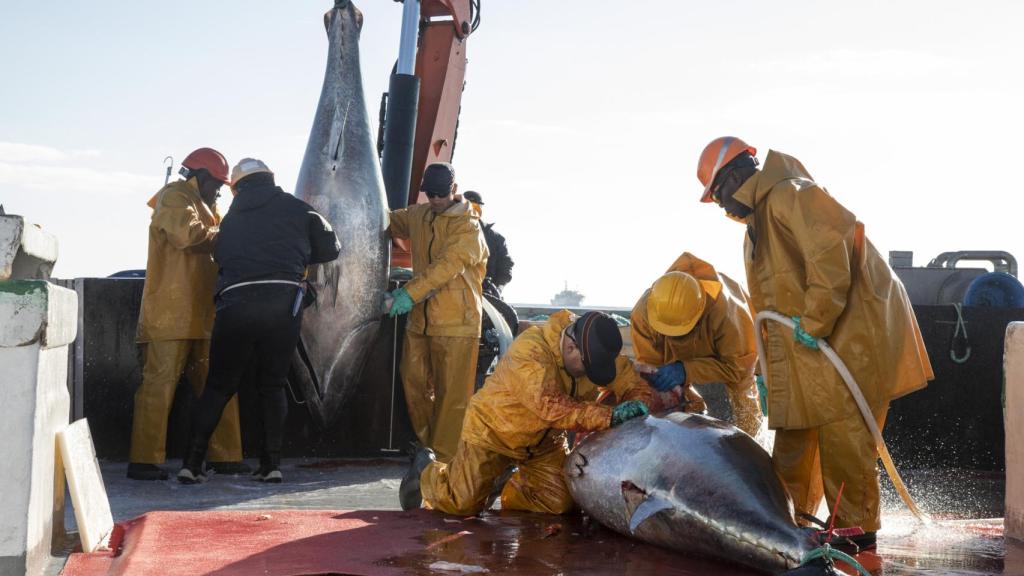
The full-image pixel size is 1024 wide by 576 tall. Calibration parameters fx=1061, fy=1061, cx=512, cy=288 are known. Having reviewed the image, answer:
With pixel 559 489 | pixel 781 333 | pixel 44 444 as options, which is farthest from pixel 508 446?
pixel 44 444

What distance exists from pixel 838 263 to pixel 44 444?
3.31 metres

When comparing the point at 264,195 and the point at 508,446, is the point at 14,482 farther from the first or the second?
the point at 264,195

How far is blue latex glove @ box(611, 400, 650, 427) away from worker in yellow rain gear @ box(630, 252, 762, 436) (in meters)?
0.43

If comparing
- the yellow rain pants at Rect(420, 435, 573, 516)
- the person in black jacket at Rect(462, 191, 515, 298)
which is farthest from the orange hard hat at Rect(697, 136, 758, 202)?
the person in black jacket at Rect(462, 191, 515, 298)

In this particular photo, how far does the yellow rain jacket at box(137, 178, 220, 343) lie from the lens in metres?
7.00

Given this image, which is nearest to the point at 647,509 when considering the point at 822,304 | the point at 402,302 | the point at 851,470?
the point at 851,470

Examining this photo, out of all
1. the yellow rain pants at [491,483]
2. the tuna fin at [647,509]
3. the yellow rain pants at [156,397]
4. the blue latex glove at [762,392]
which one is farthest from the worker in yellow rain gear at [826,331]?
the yellow rain pants at [156,397]

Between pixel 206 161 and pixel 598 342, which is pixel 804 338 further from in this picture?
pixel 206 161

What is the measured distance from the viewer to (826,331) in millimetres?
4742

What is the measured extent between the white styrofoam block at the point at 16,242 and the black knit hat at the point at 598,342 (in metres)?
2.37

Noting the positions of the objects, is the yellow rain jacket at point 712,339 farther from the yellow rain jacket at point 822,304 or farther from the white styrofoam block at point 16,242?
the white styrofoam block at point 16,242

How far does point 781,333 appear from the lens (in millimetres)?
4977

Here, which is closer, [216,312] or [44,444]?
[44,444]

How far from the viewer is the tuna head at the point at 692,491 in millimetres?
3934
